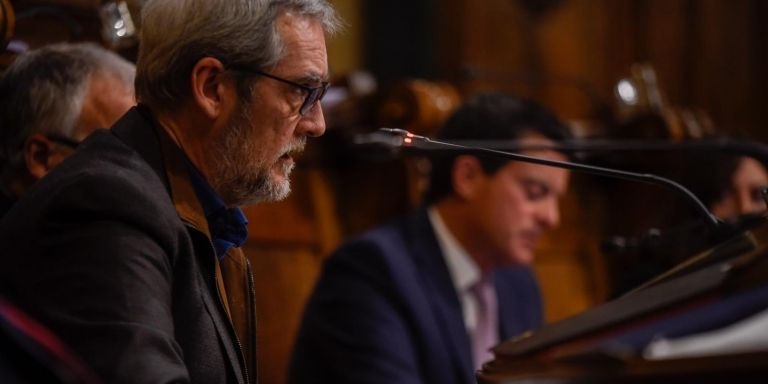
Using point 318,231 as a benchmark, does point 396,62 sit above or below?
above

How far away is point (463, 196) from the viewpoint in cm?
357

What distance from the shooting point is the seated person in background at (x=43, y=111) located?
2434 mm

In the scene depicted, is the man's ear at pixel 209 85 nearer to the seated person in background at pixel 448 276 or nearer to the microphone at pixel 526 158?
the microphone at pixel 526 158

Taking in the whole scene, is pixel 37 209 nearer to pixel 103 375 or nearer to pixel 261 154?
pixel 103 375

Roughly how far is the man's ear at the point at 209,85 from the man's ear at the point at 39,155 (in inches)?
21.7

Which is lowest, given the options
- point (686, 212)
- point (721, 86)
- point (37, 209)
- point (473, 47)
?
point (37, 209)

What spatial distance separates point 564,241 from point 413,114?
1.08m

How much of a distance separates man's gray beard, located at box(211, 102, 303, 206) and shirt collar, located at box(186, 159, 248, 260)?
0.02 meters

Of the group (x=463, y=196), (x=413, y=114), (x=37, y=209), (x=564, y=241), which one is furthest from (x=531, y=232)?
(x=37, y=209)

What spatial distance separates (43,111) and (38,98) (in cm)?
3

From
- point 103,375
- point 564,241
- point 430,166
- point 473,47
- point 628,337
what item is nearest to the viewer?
point 628,337

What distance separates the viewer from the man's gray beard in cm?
203

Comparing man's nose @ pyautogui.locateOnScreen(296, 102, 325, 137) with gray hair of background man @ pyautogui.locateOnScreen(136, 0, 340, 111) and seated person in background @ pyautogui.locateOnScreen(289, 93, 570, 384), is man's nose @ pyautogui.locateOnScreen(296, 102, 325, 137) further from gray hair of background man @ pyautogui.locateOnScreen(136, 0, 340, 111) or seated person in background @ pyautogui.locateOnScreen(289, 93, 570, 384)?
seated person in background @ pyautogui.locateOnScreen(289, 93, 570, 384)

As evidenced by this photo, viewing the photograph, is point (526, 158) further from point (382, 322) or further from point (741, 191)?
point (741, 191)
